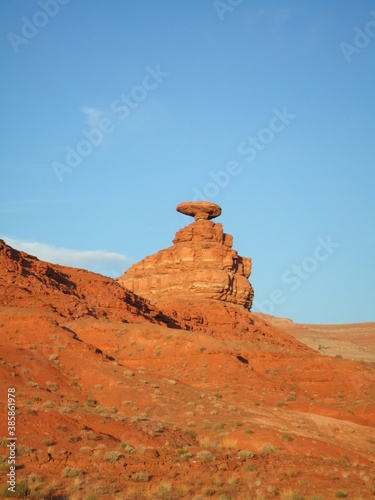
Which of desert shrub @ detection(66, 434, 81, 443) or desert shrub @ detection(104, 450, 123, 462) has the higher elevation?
desert shrub @ detection(66, 434, 81, 443)

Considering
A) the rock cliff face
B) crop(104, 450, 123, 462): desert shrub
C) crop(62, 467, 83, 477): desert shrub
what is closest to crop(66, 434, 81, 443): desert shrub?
crop(104, 450, 123, 462): desert shrub

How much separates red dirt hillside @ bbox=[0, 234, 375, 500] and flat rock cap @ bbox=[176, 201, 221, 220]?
19591mm

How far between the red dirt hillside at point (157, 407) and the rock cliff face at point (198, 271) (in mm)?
13024

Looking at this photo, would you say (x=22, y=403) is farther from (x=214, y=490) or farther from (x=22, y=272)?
(x=22, y=272)

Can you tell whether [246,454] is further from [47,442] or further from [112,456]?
[47,442]

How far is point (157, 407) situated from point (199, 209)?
40.1 metres

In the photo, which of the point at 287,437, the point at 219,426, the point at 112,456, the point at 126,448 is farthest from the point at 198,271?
the point at 112,456

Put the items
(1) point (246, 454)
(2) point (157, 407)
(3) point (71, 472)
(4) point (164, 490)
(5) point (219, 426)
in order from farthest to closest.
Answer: (2) point (157, 407), (5) point (219, 426), (1) point (246, 454), (3) point (71, 472), (4) point (164, 490)

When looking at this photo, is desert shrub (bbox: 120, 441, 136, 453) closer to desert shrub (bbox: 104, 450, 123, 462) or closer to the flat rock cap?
desert shrub (bbox: 104, 450, 123, 462)

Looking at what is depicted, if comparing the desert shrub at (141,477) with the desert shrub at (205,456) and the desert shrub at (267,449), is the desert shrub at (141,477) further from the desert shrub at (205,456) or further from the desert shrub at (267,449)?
the desert shrub at (267,449)

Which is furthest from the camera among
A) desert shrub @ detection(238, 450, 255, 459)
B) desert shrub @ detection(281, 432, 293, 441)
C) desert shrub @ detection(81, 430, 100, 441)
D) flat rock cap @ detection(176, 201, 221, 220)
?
flat rock cap @ detection(176, 201, 221, 220)

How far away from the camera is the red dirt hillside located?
1275 cm

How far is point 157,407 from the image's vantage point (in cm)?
2044

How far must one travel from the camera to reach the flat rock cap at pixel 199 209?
59125mm
